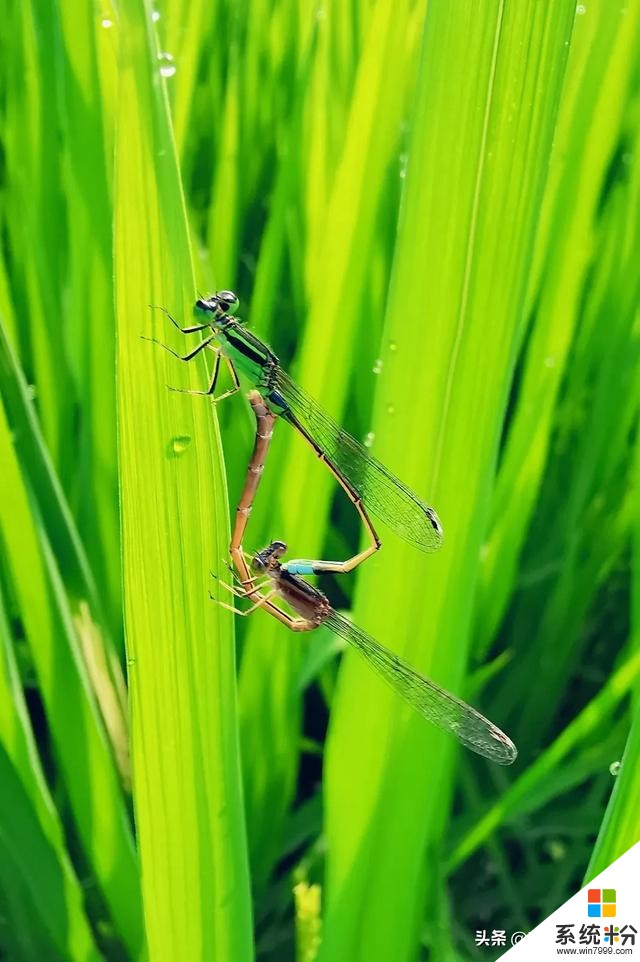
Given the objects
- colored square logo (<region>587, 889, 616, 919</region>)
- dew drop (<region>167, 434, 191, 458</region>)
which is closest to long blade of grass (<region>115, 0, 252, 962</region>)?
dew drop (<region>167, 434, 191, 458</region>)

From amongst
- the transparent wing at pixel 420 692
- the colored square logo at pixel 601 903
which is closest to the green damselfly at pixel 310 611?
the transparent wing at pixel 420 692

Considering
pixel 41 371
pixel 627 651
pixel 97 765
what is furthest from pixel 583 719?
pixel 41 371

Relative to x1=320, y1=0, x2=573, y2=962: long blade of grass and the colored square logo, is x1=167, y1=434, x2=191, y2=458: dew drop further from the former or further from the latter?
the colored square logo

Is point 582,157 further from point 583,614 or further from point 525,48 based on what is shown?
point 583,614

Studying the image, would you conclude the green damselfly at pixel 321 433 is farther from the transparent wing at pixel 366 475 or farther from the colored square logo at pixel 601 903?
the colored square logo at pixel 601 903

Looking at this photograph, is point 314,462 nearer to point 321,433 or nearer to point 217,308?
point 321,433

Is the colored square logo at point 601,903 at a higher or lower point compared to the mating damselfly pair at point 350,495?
lower

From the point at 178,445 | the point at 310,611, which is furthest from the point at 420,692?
the point at 178,445
